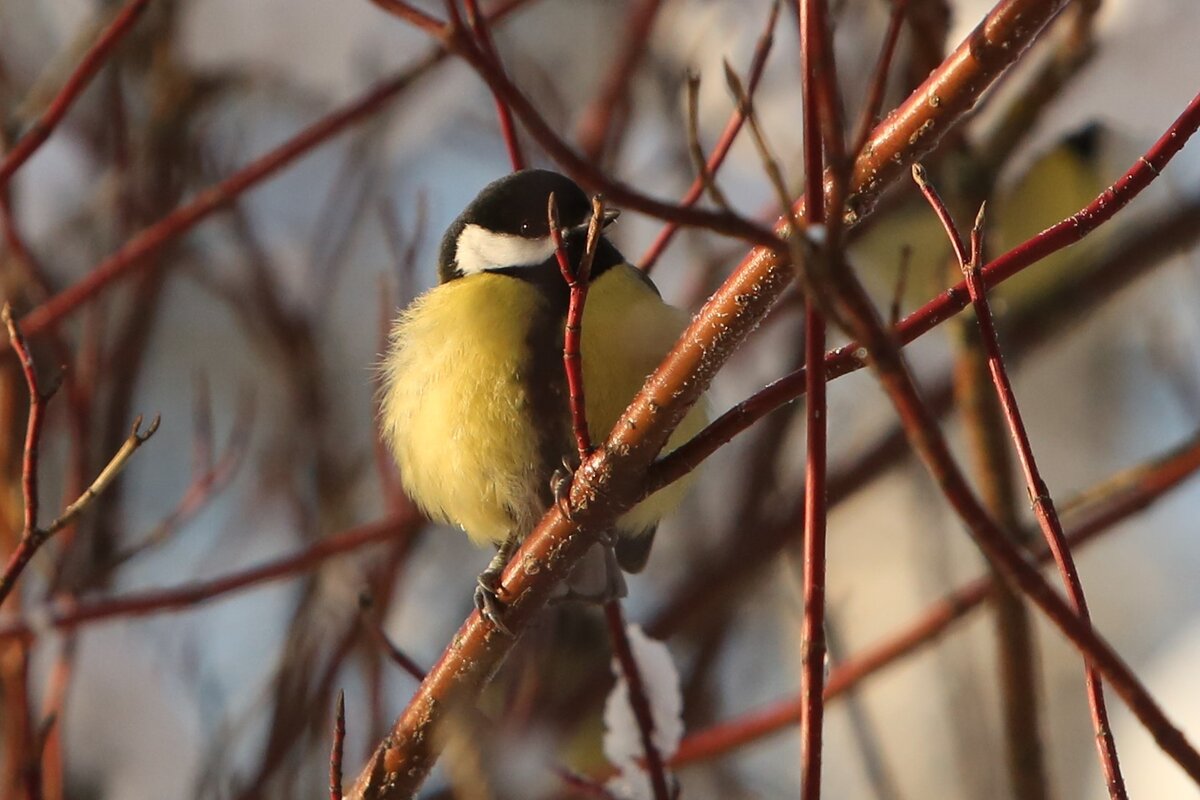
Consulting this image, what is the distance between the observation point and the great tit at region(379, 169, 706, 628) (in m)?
1.17

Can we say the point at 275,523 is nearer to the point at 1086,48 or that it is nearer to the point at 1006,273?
the point at 1086,48

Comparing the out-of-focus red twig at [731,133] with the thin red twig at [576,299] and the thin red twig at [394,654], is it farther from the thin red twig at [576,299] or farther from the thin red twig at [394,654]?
the thin red twig at [394,654]

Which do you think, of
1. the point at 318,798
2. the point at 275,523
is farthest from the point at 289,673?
the point at 275,523

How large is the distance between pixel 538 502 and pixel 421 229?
600 mm

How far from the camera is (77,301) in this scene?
137 cm

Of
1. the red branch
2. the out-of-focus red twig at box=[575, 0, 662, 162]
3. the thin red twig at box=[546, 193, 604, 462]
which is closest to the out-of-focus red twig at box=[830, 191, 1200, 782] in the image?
the thin red twig at box=[546, 193, 604, 462]

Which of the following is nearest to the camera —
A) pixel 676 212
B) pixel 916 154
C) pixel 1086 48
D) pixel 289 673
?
pixel 676 212

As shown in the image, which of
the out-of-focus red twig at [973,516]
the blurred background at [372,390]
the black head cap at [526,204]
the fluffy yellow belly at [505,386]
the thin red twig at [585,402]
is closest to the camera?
the out-of-focus red twig at [973,516]

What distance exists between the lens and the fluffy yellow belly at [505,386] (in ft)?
3.79

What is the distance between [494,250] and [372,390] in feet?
2.56

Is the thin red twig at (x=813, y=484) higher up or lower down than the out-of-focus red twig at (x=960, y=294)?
lower down

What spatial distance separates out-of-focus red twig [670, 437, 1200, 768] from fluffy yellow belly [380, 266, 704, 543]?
1.35 ft

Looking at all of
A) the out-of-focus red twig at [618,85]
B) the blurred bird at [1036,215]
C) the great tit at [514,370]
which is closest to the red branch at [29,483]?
the great tit at [514,370]

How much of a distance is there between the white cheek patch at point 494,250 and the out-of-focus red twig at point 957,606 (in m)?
0.63
